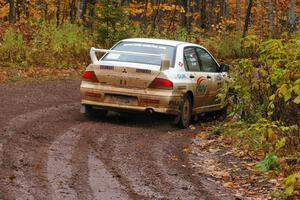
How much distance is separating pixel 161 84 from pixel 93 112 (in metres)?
1.73

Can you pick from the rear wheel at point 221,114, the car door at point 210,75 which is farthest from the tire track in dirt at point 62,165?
the rear wheel at point 221,114

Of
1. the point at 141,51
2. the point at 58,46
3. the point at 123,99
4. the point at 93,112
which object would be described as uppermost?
the point at 141,51

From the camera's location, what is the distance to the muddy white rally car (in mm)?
10680

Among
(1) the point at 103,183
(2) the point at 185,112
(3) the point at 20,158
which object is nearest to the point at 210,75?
(2) the point at 185,112

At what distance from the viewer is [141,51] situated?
11.4m

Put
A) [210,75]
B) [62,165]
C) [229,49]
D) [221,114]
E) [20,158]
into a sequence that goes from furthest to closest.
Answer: [229,49] < [221,114] < [210,75] < [20,158] < [62,165]

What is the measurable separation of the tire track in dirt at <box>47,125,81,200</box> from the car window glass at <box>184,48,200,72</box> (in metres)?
2.94

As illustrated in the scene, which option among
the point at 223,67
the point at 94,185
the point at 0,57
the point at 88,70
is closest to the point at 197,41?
the point at 0,57

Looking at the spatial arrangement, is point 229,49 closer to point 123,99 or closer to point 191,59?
point 191,59

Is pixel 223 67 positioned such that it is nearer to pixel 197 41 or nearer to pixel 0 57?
pixel 0 57

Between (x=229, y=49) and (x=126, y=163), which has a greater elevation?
(x=126, y=163)

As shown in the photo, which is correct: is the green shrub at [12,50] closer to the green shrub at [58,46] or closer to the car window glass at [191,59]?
the green shrub at [58,46]

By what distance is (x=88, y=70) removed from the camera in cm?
1098

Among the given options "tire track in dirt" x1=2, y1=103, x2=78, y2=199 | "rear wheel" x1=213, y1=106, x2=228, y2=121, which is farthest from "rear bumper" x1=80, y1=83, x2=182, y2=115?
"rear wheel" x1=213, y1=106, x2=228, y2=121
